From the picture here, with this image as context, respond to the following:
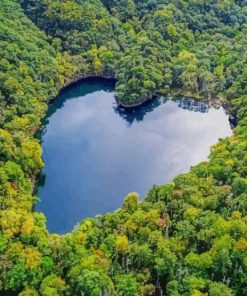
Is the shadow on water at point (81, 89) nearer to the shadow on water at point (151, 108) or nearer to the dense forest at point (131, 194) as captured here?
the dense forest at point (131, 194)

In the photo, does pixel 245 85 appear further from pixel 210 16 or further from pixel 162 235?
pixel 162 235

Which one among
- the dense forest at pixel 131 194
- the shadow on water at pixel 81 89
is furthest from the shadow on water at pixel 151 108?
the shadow on water at pixel 81 89

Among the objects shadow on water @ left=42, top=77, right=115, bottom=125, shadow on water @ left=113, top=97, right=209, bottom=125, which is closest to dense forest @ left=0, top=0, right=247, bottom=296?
shadow on water @ left=42, top=77, right=115, bottom=125

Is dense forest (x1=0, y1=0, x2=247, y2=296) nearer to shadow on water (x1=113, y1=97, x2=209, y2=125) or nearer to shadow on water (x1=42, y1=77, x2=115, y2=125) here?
shadow on water (x1=42, y1=77, x2=115, y2=125)

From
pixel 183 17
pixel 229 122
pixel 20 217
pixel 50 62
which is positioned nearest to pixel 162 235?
pixel 20 217

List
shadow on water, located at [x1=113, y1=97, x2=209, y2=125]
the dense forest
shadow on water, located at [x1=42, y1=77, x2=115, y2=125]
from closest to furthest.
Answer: the dense forest
shadow on water, located at [x1=113, y1=97, x2=209, y2=125]
shadow on water, located at [x1=42, y1=77, x2=115, y2=125]

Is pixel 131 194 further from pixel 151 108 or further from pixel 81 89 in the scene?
pixel 81 89

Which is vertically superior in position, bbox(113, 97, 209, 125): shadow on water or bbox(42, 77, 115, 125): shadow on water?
bbox(42, 77, 115, 125): shadow on water

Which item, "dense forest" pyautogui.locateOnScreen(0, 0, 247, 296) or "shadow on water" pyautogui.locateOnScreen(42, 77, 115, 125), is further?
"shadow on water" pyautogui.locateOnScreen(42, 77, 115, 125)

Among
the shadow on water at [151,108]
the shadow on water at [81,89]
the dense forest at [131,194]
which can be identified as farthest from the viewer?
the shadow on water at [81,89]
